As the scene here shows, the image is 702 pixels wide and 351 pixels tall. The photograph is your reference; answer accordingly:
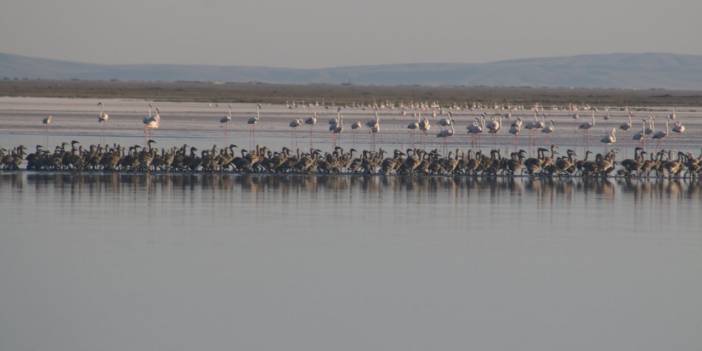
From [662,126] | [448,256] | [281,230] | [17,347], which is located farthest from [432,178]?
[662,126]

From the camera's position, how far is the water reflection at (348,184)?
97.5 feet

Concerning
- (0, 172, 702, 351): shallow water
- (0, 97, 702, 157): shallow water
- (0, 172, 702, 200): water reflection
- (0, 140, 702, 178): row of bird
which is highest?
(0, 97, 702, 157): shallow water

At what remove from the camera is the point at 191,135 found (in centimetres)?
5053

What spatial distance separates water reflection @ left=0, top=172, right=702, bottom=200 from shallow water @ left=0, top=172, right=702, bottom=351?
0.47 metres

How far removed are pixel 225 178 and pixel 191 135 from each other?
18.5 meters

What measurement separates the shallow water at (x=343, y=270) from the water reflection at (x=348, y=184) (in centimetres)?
47

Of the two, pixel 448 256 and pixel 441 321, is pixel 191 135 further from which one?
pixel 441 321

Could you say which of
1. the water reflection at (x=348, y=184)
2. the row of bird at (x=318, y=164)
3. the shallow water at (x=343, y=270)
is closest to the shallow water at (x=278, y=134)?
the row of bird at (x=318, y=164)

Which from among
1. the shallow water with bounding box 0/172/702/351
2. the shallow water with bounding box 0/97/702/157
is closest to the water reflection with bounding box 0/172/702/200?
the shallow water with bounding box 0/172/702/351

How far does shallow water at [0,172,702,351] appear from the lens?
50.3ft

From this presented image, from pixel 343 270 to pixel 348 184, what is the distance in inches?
489

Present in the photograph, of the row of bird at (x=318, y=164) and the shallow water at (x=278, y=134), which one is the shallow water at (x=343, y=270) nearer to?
the row of bird at (x=318, y=164)

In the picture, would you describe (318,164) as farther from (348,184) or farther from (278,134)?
(278,134)

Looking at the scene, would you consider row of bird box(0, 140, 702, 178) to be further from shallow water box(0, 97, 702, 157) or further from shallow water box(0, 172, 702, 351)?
shallow water box(0, 97, 702, 157)
